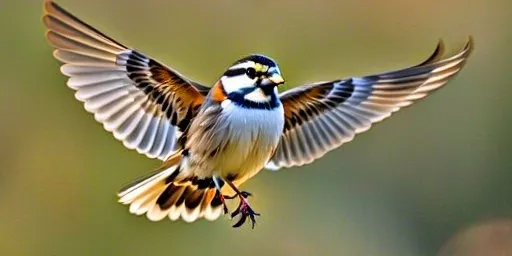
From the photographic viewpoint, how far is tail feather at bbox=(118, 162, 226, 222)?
939 mm

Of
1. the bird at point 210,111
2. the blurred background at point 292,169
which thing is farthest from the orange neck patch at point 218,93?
the blurred background at point 292,169

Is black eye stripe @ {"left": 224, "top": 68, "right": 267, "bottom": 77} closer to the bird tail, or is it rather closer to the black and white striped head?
the black and white striped head

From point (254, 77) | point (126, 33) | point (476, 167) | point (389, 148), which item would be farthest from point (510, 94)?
point (254, 77)

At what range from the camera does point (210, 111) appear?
0.88m

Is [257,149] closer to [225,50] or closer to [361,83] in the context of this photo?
[361,83]

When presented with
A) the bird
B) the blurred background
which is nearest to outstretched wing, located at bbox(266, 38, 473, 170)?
the bird

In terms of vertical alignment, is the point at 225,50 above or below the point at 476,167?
above

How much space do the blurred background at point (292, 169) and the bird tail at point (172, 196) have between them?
106 mm

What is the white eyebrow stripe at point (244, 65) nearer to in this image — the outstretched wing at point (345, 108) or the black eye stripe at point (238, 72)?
the black eye stripe at point (238, 72)

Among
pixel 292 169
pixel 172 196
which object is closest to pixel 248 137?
pixel 172 196

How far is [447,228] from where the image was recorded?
1314mm

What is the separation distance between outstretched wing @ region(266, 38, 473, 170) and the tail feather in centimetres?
7

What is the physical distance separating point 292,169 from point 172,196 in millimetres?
257

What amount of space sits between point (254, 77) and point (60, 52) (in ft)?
0.64
